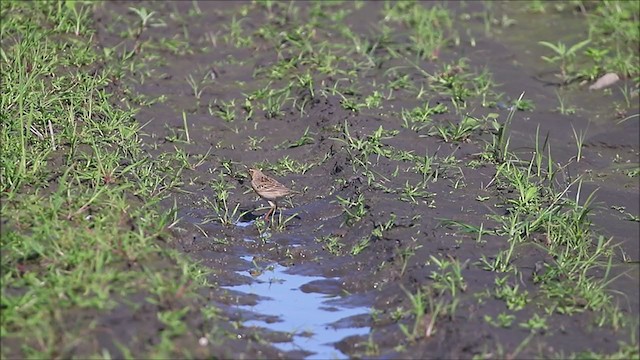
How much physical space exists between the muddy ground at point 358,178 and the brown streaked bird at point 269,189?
0.56ft

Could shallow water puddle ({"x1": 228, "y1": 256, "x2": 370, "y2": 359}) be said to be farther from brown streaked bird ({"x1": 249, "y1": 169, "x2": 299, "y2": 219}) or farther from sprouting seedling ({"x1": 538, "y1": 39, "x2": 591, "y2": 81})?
sprouting seedling ({"x1": 538, "y1": 39, "x2": 591, "y2": 81})

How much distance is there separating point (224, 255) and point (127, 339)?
1913mm

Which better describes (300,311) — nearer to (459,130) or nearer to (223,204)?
(223,204)

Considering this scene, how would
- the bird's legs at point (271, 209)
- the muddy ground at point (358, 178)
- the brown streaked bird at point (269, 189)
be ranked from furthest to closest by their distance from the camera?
the bird's legs at point (271, 209), the brown streaked bird at point (269, 189), the muddy ground at point (358, 178)

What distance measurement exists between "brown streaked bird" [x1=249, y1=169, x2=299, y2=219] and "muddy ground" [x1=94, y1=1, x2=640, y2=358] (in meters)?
0.17

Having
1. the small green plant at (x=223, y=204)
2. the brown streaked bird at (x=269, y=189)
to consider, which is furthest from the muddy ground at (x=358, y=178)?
the brown streaked bird at (x=269, y=189)

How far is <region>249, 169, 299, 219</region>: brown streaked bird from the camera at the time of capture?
8.38 meters

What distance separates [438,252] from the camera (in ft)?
23.9

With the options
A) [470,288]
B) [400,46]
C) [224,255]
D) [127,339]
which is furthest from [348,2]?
[127,339]

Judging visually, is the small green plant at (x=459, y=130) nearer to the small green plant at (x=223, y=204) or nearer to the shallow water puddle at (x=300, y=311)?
the small green plant at (x=223, y=204)

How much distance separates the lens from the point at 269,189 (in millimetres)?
8383

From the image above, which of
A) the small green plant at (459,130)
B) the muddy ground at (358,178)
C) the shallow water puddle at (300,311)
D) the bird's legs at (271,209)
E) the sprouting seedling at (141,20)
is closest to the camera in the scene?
the muddy ground at (358,178)

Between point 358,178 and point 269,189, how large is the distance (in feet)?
2.16

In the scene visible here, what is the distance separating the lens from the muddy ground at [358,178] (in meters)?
6.54
